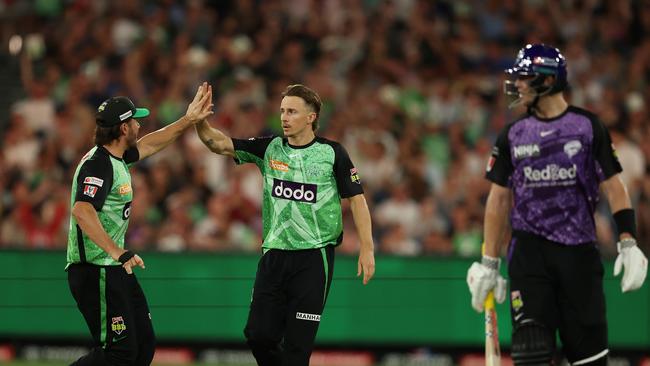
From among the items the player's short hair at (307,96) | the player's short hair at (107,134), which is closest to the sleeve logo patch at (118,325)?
the player's short hair at (107,134)

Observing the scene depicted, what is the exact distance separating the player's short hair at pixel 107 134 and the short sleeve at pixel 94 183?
0.78 feet

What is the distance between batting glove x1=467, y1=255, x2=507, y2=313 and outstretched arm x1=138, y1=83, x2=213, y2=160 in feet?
7.95

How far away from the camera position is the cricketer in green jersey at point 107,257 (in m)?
8.95

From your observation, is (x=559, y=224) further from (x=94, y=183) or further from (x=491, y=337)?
(x=94, y=183)

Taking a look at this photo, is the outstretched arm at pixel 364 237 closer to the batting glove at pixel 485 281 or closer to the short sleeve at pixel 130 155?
the batting glove at pixel 485 281

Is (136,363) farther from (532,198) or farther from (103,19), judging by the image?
(103,19)

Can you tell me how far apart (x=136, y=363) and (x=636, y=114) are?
907 cm

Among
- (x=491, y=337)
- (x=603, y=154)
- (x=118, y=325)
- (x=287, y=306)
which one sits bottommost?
(x=491, y=337)

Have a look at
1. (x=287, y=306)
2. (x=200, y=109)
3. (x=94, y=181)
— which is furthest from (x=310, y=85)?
(x=94, y=181)

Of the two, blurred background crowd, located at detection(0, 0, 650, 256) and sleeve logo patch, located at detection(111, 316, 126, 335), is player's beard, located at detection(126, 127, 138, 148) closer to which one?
sleeve logo patch, located at detection(111, 316, 126, 335)

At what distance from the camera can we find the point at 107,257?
358 inches

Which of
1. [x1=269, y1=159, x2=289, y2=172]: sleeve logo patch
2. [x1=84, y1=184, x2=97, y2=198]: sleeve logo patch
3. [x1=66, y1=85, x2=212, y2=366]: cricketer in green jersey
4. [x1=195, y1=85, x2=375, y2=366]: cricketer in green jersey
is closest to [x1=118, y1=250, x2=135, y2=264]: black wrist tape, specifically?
[x1=66, y1=85, x2=212, y2=366]: cricketer in green jersey

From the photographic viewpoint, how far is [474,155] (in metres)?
15.7

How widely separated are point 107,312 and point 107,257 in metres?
0.40
